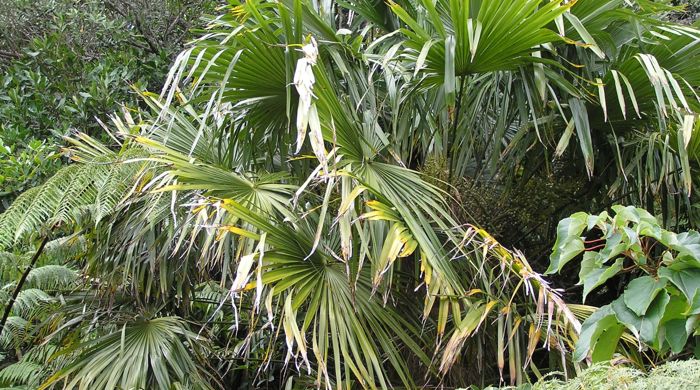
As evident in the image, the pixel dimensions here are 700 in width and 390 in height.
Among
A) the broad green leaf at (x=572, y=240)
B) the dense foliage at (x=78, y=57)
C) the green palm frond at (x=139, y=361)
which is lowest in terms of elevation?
the green palm frond at (x=139, y=361)

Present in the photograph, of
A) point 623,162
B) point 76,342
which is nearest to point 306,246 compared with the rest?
point 76,342

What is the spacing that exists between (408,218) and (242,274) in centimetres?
71

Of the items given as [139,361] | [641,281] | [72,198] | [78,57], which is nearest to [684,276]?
[641,281]

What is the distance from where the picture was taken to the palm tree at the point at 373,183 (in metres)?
2.66

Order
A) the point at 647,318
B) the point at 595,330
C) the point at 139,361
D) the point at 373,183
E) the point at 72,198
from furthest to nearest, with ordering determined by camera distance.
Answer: the point at 72,198 < the point at 139,361 < the point at 373,183 < the point at 595,330 < the point at 647,318

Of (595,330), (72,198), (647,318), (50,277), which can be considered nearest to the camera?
(647,318)

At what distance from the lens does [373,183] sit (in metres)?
2.89

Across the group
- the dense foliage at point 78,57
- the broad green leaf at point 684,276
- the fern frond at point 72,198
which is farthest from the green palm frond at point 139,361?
the dense foliage at point 78,57

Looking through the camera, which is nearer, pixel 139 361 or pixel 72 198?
pixel 139 361

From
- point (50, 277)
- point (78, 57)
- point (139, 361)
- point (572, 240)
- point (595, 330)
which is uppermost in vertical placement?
point (78, 57)

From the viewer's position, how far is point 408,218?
2.72 meters

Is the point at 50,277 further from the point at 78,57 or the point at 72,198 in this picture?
the point at 78,57

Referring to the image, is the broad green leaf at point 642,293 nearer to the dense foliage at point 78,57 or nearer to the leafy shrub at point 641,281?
the leafy shrub at point 641,281

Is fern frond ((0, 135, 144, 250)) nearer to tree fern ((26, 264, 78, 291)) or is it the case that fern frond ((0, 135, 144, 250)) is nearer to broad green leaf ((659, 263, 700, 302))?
tree fern ((26, 264, 78, 291))
